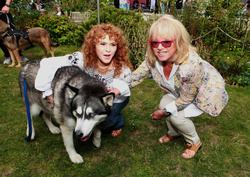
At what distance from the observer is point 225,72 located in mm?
5082

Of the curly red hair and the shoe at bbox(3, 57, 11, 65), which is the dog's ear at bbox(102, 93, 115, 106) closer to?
the curly red hair

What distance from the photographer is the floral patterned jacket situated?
2086mm

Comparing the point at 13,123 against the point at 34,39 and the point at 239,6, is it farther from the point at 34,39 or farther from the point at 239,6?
the point at 239,6

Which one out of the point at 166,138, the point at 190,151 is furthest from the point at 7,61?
the point at 190,151

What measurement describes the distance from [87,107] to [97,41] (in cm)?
105

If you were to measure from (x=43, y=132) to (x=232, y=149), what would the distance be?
3.11 metres

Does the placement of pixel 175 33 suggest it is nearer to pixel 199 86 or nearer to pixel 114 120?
pixel 199 86

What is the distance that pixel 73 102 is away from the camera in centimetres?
207

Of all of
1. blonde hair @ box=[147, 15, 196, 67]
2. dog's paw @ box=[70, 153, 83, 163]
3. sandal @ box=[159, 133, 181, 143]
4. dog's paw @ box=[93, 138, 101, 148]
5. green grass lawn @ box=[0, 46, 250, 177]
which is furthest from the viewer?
sandal @ box=[159, 133, 181, 143]

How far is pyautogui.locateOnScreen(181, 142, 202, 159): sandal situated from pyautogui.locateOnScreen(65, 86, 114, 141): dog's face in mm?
1400

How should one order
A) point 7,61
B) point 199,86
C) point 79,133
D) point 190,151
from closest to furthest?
1. point 79,133
2. point 199,86
3. point 190,151
4. point 7,61

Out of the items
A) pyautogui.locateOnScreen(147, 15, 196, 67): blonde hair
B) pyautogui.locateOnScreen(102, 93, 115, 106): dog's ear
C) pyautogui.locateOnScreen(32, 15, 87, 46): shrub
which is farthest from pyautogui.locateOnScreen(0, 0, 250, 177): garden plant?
pyautogui.locateOnScreen(32, 15, 87, 46): shrub

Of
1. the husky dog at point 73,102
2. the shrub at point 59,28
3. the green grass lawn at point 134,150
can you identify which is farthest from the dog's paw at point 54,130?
the shrub at point 59,28

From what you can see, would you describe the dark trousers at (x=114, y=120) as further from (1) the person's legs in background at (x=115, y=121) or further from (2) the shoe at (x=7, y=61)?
(2) the shoe at (x=7, y=61)
